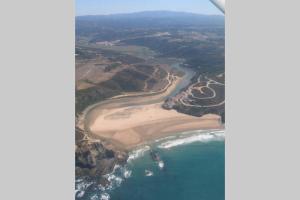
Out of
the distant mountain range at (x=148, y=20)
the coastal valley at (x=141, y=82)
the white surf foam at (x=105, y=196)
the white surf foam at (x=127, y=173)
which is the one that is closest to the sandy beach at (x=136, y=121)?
the coastal valley at (x=141, y=82)

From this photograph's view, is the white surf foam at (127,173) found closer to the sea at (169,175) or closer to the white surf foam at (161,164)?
the sea at (169,175)

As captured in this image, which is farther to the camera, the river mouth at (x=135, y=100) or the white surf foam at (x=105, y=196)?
the river mouth at (x=135, y=100)

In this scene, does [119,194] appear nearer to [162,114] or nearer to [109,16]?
[162,114]

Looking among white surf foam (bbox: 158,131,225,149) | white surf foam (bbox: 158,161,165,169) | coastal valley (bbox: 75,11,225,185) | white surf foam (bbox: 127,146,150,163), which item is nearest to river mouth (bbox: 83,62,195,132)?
coastal valley (bbox: 75,11,225,185)

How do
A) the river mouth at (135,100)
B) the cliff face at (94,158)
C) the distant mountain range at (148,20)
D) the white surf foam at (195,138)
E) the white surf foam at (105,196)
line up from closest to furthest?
the white surf foam at (105,196)
the cliff face at (94,158)
the white surf foam at (195,138)
the river mouth at (135,100)
the distant mountain range at (148,20)

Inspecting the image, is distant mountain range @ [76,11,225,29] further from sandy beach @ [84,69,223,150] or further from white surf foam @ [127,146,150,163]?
white surf foam @ [127,146,150,163]

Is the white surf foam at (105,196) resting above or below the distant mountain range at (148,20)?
below

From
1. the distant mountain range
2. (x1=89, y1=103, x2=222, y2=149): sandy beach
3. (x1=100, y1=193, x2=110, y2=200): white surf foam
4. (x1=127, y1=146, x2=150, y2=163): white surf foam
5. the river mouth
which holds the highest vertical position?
the distant mountain range
